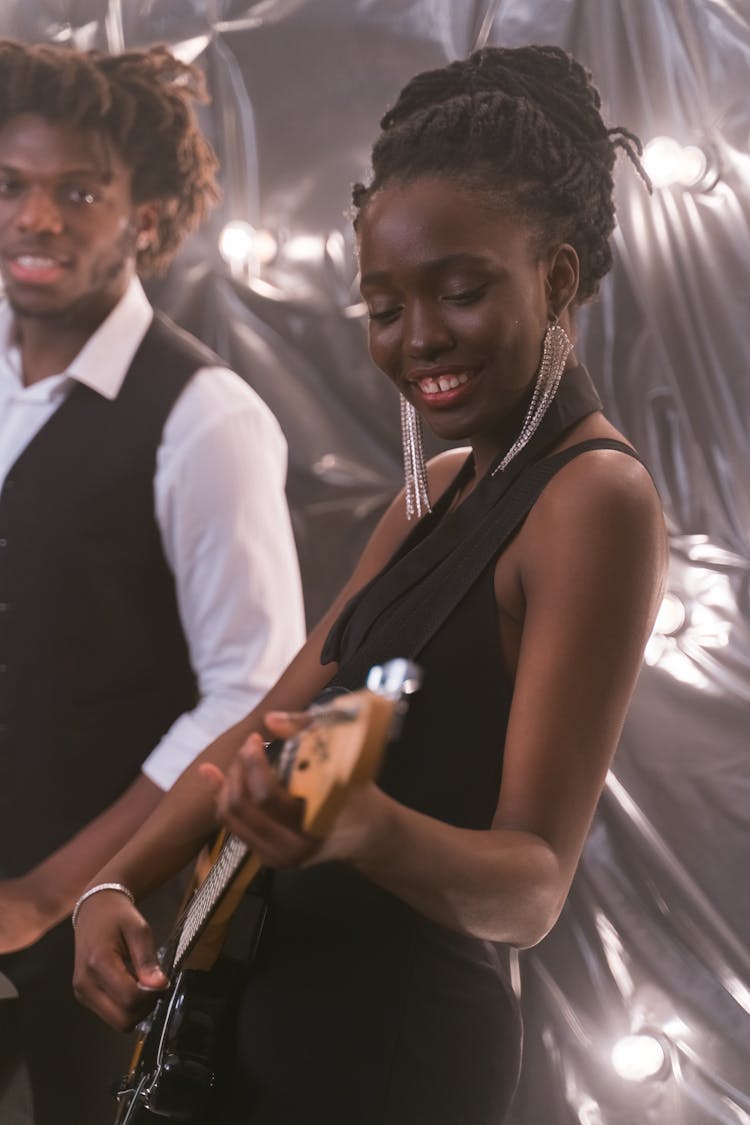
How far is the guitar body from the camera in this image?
1.03m

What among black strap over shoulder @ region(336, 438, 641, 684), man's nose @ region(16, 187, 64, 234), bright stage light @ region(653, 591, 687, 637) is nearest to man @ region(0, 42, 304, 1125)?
man's nose @ region(16, 187, 64, 234)

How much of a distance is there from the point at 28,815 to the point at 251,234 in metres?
1.05

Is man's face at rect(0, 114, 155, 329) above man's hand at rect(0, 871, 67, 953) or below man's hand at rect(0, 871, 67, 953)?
above

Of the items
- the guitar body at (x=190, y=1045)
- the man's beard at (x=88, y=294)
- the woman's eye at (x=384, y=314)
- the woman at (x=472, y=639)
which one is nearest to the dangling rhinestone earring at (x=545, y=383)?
the woman at (x=472, y=639)

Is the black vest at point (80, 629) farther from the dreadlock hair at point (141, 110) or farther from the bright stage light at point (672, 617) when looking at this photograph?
the bright stage light at point (672, 617)

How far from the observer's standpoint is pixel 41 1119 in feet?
→ 5.87

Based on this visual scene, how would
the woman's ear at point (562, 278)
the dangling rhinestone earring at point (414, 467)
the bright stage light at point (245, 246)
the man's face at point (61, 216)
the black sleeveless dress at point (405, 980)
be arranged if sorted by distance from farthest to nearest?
1. the bright stage light at point (245, 246)
2. the man's face at point (61, 216)
3. the dangling rhinestone earring at point (414, 467)
4. the woman's ear at point (562, 278)
5. the black sleeveless dress at point (405, 980)

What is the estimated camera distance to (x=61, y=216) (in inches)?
76.9

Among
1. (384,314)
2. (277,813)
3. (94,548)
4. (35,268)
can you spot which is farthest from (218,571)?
(277,813)

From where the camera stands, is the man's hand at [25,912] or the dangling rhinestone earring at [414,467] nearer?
the dangling rhinestone earring at [414,467]

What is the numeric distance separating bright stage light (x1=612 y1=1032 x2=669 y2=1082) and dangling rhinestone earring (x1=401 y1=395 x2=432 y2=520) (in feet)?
3.30

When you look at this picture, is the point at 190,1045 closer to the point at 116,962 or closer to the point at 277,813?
the point at 116,962

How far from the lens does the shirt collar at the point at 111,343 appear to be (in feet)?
6.25

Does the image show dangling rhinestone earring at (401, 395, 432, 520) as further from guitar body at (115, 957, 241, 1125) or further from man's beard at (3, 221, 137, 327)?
man's beard at (3, 221, 137, 327)
